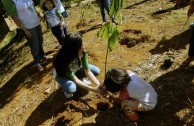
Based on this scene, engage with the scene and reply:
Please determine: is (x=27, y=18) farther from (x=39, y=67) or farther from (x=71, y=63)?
(x=71, y=63)

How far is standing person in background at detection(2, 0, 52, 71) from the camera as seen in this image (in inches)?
167

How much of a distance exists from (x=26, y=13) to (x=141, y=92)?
2363 mm

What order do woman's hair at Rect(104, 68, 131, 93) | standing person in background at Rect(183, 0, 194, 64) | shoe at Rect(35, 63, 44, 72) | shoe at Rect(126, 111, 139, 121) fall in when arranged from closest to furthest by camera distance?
woman's hair at Rect(104, 68, 131, 93), shoe at Rect(126, 111, 139, 121), standing person in background at Rect(183, 0, 194, 64), shoe at Rect(35, 63, 44, 72)

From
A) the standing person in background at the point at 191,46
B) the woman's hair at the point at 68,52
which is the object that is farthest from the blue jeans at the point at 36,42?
the standing person in background at the point at 191,46

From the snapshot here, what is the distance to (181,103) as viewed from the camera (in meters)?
3.36

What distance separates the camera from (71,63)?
12.0 ft

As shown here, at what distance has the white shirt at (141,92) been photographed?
3021 millimetres

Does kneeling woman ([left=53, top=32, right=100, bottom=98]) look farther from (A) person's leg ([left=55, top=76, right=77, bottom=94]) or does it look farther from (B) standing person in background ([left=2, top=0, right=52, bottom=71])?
(B) standing person in background ([left=2, top=0, right=52, bottom=71])

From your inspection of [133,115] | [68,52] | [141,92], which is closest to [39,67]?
[68,52]

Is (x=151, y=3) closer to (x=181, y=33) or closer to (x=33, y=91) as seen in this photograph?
(x=181, y=33)

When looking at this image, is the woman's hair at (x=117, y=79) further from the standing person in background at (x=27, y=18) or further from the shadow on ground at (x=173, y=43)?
the standing person in background at (x=27, y=18)

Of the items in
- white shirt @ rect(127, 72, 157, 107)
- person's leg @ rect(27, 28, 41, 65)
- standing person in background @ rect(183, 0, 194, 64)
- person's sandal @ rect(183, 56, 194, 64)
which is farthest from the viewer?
person's leg @ rect(27, 28, 41, 65)

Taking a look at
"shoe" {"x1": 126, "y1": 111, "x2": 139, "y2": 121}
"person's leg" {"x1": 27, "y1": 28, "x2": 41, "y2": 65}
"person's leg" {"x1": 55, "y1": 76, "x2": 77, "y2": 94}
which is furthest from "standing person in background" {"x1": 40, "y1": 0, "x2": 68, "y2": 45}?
"shoe" {"x1": 126, "y1": 111, "x2": 139, "y2": 121}

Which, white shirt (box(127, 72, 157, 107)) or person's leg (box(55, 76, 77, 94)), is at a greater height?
white shirt (box(127, 72, 157, 107))
